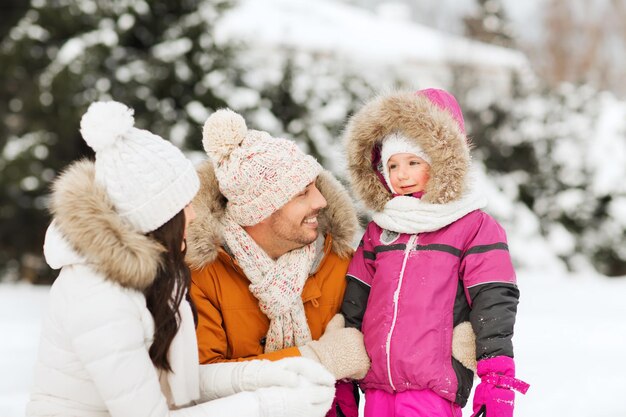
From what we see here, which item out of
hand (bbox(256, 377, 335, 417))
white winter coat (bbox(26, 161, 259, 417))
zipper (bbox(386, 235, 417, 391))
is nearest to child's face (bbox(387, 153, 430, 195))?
zipper (bbox(386, 235, 417, 391))

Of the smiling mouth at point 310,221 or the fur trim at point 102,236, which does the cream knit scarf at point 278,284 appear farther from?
the fur trim at point 102,236

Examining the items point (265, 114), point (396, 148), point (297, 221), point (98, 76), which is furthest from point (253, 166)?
point (98, 76)

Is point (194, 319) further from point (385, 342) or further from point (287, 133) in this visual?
point (287, 133)

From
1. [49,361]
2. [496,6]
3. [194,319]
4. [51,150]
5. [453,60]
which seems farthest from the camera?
[496,6]

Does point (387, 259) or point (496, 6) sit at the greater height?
point (496, 6)

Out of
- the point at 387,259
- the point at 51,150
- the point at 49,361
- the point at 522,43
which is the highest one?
the point at 522,43

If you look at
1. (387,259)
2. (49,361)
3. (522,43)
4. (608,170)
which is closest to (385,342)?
(387,259)

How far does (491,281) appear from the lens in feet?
8.96

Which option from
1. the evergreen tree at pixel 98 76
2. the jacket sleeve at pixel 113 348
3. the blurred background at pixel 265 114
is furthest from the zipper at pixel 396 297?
the evergreen tree at pixel 98 76

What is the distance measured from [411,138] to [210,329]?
3.85ft

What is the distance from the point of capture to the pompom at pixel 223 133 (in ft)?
9.93

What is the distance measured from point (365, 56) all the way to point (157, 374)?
→ 11868mm

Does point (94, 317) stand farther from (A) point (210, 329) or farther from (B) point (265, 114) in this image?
(B) point (265, 114)

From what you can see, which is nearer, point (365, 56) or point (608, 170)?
point (608, 170)
